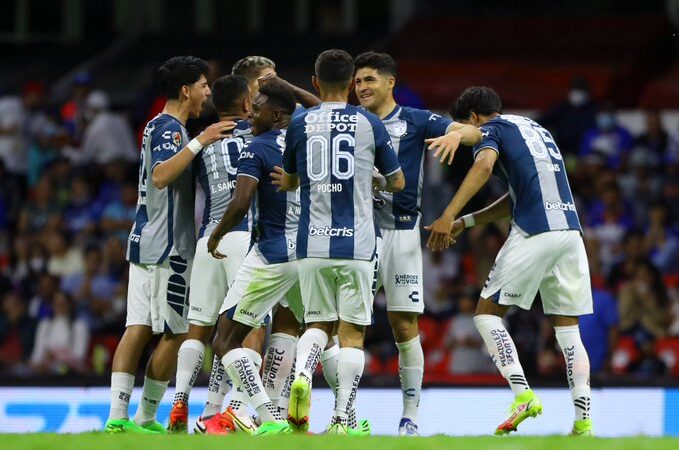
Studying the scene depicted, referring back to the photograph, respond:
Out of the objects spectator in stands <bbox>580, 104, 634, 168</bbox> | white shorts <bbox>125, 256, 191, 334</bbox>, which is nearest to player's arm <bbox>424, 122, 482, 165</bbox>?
white shorts <bbox>125, 256, 191, 334</bbox>

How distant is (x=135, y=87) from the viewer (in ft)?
77.7

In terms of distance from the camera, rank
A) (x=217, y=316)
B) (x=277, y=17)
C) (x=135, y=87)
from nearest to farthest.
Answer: (x=217, y=316)
(x=135, y=87)
(x=277, y=17)

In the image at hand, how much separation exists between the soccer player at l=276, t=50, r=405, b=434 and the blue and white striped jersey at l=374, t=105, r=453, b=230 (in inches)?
33.3

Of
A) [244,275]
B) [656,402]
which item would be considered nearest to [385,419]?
[656,402]

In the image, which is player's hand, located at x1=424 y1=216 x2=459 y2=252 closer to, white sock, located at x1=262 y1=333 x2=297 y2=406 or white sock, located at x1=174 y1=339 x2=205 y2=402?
white sock, located at x1=262 y1=333 x2=297 y2=406

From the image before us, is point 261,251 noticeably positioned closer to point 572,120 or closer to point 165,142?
point 165,142

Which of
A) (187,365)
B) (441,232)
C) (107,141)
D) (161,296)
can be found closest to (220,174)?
(161,296)

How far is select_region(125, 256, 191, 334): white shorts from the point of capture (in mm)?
11016

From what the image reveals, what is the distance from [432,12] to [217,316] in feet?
46.7

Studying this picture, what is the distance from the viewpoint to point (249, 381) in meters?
10.1

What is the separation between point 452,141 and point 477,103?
755mm

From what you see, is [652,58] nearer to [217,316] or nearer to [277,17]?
[277,17]

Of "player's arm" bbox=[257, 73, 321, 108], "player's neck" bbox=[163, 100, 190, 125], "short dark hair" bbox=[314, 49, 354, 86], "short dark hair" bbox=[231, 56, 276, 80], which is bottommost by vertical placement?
"player's neck" bbox=[163, 100, 190, 125]

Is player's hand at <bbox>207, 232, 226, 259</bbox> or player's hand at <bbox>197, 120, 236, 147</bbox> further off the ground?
player's hand at <bbox>197, 120, 236, 147</bbox>
